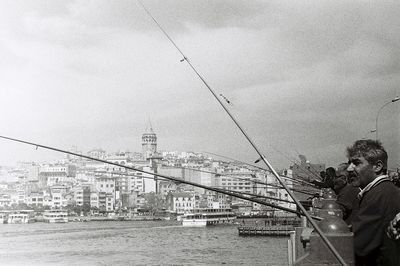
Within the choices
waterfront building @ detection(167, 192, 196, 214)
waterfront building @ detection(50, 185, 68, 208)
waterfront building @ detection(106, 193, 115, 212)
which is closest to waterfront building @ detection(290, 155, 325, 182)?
waterfront building @ detection(167, 192, 196, 214)

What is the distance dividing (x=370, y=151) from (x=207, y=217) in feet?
303

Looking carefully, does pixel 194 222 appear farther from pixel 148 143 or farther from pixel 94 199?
pixel 148 143

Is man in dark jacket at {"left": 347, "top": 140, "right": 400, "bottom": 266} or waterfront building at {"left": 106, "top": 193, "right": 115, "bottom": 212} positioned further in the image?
waterfront building at {"left": 106, "top": 193, "right": 115, "bottom": 212}

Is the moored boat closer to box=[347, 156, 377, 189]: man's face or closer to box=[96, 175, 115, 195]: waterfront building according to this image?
box=[96, 175, 115, 195]: waterfront building

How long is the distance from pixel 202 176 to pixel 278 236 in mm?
78850

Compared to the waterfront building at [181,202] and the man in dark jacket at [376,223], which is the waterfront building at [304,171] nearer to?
the man in dark jacket at [376,223]

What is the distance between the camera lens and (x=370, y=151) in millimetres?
2887

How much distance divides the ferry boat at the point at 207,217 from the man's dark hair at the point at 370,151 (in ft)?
293

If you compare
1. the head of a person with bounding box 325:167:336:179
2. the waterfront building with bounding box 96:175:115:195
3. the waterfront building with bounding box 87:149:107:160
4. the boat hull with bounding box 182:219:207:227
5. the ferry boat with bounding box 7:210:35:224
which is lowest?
the boat hull with bounding box 182:219:207:227

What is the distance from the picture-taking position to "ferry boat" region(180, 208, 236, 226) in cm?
9262

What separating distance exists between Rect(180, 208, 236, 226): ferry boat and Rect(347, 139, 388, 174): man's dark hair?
89.2 meters

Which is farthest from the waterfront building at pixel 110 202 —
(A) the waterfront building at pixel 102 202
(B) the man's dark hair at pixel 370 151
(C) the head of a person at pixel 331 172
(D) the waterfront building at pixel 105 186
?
(B) the man's dark hair at pixel 370 151

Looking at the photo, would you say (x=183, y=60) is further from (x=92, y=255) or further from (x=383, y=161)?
A: (x=92, y=255)

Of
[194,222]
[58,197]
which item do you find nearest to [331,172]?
[194,222]
